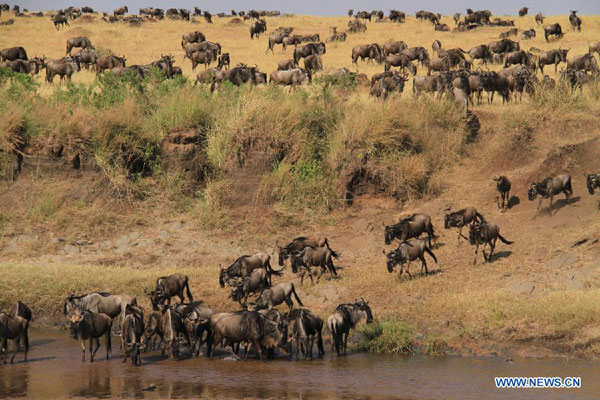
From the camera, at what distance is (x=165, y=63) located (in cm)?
3441

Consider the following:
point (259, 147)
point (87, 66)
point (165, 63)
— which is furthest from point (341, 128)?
point (87, 66)

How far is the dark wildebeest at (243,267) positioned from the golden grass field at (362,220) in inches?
15.6

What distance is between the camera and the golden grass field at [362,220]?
51.0 ft

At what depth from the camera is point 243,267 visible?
1755 cm

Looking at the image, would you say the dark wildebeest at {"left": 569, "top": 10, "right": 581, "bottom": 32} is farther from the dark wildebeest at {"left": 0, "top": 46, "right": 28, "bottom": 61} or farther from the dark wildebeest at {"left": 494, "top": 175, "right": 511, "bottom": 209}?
the dark wildebeest at {"left": 494, "top": 175, "right": 511, "bottom": 209}

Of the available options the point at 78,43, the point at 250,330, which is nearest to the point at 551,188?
the point at 250,330

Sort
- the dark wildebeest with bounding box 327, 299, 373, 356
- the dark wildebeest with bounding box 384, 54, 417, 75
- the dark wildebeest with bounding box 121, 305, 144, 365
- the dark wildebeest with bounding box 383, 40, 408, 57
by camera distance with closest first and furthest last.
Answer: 1. the dark wildebeest with bounding box 121, 305, 144, 365
2. the dark wildebeest with bounding box 327, 299, 373, 356
3. the dark wildebeest with bounding box 384, 54, 417, 75
4. the dark wildebeest with bounding box 383, 40, 408, 57

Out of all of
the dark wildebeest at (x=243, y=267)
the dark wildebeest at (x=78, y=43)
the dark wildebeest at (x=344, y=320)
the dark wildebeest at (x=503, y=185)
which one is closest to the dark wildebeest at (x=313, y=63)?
the dark wildebeest at (x=78, y=43)

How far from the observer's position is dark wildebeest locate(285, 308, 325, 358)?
13.8 meters

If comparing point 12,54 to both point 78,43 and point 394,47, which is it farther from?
point 394,47

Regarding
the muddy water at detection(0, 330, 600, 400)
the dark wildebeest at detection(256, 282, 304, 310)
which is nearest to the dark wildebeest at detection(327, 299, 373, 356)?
the muddy water at detection(0, 330, 600, 400)

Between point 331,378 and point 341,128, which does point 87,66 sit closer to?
point 341,128

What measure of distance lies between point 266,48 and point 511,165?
2625 cm

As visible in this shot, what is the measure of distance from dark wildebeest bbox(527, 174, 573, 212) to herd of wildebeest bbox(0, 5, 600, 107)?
19.3ft
